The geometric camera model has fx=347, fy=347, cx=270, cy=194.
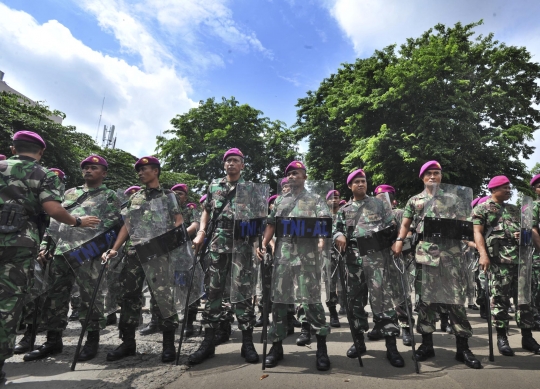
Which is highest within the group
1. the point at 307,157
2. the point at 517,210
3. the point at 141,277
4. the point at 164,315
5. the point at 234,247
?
the point at 307,157

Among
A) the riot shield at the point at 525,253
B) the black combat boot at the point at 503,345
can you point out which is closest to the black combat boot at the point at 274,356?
the black combat boot at the point at 503,345

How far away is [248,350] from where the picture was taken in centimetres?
369

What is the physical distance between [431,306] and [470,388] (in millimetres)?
918

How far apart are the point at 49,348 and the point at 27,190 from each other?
6.01ft

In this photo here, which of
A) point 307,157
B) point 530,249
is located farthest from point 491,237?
point 307,157

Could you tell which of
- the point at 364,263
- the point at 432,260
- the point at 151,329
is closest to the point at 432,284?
the point at 432,260

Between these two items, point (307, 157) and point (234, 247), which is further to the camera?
point (307, 157)

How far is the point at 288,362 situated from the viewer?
364 cm

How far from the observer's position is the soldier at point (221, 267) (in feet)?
12.3

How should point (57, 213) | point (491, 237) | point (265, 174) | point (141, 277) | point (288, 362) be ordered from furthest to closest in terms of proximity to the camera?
1. point (265, 174)
2. point (491, 237)
3. point (141, 277)
4. point (288, 362)
5. point (57, 213)

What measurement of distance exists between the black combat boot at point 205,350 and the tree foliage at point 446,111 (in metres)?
11.2

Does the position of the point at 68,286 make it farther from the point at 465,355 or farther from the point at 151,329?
the point at 465,355

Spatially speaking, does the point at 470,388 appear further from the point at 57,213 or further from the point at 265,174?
the point at 265,174

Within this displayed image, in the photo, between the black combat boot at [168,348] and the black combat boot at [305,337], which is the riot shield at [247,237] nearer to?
the black combat boot at [168,348]
